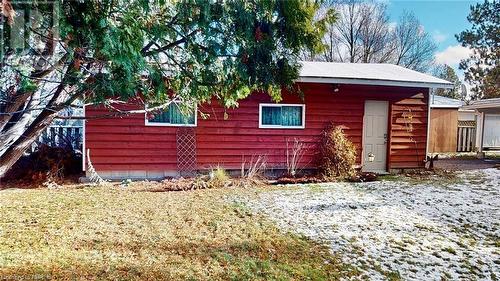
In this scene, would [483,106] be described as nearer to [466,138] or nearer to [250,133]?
[466,138]

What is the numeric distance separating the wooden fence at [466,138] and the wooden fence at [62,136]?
1552 cm

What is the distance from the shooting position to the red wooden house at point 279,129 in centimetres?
823

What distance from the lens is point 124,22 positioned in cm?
238

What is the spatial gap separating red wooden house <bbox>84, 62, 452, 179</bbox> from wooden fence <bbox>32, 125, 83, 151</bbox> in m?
1.61

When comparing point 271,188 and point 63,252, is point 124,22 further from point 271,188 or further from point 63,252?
point 271,188

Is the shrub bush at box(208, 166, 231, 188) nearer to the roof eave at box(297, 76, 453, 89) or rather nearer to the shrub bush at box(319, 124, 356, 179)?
the shrub bush at box(319, 124, 356, 179)

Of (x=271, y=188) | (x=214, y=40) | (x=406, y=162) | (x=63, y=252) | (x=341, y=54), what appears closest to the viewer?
(x=214, y=40)

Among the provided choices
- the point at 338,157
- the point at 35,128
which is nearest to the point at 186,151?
the point at 338,157

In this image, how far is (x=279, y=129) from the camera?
29.4 feet

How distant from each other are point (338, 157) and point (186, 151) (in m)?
3.90

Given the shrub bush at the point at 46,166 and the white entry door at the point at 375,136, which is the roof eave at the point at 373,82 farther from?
the shrub bush at the point at 46,166

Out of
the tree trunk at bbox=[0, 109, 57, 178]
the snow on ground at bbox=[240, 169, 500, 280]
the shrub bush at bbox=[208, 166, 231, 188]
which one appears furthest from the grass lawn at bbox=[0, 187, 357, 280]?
the shrub bush at bbox=[208, 166, 231, 188]

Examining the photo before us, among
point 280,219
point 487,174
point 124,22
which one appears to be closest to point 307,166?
point 280,219

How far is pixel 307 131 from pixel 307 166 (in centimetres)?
95
